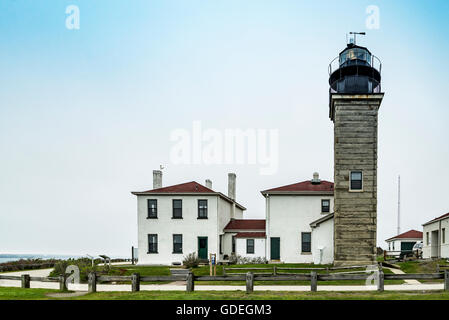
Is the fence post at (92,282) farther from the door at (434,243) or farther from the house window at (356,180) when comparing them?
the door at (434,243)

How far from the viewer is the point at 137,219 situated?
29531 millimetres

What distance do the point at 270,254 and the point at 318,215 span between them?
15.9 ft

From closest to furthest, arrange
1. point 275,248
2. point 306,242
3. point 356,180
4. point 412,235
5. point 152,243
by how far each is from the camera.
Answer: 1. point 356,180
2. point 306,242
3. point 275,248
4. point 152,243
5. point 412,235

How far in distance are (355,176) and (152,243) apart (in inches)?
660

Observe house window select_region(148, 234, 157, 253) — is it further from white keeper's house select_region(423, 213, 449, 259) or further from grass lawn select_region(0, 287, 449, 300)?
white keeper's house select_region(423, 213, 449, 259)

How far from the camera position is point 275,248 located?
93.1ft

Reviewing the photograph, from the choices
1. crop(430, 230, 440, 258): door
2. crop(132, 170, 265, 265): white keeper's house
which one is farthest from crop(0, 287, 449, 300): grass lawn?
crop(430, 230, 440, 258): door

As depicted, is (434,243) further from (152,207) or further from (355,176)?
(152,207)

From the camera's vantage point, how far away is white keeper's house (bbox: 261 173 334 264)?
1103 inches

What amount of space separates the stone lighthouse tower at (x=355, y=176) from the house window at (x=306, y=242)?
6.65 metres

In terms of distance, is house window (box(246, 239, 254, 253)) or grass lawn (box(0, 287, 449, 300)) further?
house window (box(246, 239, 254, 253))

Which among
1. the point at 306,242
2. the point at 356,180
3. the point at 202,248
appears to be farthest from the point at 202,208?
the point at 356,180
